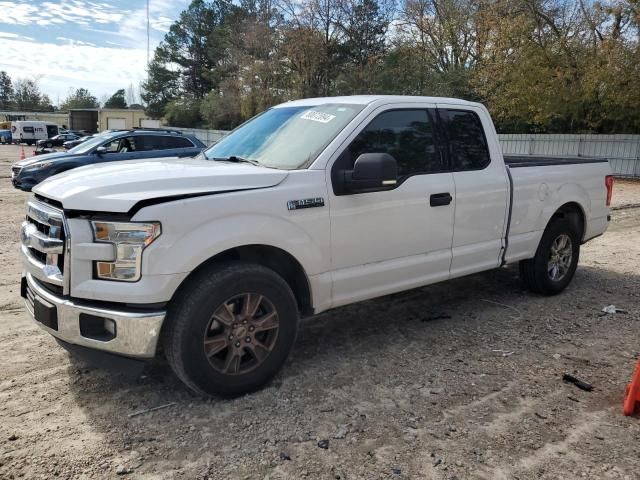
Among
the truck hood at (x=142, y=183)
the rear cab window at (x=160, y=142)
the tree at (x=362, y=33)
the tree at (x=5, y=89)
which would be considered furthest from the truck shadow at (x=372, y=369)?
the tree at (x=5, y=89)

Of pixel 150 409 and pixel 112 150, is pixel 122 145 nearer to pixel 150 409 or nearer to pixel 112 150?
pixel 112 150

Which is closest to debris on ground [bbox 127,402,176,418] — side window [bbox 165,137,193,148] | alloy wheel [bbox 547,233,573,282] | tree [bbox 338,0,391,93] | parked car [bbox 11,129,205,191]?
alloy wheel [bbox 547,233,573,282]

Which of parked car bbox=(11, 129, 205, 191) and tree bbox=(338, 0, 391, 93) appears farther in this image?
tree bbox=(338, 0, 391, 93)

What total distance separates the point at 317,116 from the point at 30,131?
54985 millimetres

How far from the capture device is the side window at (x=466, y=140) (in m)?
4.65

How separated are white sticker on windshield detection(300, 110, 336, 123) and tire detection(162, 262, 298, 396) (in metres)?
1.32

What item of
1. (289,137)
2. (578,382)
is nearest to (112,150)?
(289,137)

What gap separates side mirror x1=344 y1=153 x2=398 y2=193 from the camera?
354 cm

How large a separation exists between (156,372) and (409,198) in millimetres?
2272

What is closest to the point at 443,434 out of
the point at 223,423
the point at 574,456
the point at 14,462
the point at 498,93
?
the point at 574,456

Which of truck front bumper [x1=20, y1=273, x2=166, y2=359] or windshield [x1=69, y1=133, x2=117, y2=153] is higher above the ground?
windshield [x1=69, y1=133, x2=117, y2=153]

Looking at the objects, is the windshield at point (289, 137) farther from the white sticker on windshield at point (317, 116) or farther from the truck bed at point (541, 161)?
the truck bed at point (541, 161)

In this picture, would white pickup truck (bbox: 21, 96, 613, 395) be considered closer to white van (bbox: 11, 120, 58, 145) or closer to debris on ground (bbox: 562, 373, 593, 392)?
debris on ground (bbox: 562, 373, 593, 392)

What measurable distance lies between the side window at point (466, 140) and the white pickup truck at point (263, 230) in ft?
0.05
